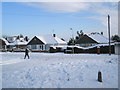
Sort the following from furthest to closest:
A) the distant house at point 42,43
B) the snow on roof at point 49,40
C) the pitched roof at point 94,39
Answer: the snow on roof at point 49,40, the distant house at point 42,43, the pitched roof at point 94,39

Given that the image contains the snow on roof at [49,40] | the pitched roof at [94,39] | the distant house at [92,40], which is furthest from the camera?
the snow on roof at [49,40]

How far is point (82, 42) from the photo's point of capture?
171 feet

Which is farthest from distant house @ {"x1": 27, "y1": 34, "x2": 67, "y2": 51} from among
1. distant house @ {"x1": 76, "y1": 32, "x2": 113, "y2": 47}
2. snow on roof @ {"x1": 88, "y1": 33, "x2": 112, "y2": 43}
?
snow on roof @ {"x1": 88, "y1": 33, "x2": 112, "y2": 43}

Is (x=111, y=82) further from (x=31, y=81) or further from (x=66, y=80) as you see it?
(x=31, y=81)

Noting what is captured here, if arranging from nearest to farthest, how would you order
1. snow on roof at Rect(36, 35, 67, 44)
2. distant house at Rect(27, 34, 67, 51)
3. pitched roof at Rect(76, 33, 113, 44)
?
pitched roof at Rect(76, 33, 113, 44), distant house at Rect(27, 34, 67, 51), snow on roof at Rect(36, 35, 67, 44)

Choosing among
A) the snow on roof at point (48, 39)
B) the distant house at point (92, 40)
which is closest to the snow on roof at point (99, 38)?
the distant house at point (92, 40)

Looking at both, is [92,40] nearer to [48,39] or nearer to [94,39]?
[94,39]

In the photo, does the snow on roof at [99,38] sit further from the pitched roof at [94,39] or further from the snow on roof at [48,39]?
the snow on roof at [48,39]

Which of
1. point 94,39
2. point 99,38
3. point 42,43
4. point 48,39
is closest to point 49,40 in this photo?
Answer: point 48,39

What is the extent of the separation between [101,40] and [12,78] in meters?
42.0

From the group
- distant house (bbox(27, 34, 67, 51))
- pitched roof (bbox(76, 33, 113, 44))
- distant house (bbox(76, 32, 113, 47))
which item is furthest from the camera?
distant house (bbox(27, 34, 67, 51))

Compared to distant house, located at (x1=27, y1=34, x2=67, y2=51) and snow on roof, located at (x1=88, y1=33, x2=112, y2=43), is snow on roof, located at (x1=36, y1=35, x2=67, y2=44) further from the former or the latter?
snow on roof, located at (x1=88, y1=33, x2=112, y2=43)

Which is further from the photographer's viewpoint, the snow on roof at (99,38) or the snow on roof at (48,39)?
the snow on roof at (48,39)

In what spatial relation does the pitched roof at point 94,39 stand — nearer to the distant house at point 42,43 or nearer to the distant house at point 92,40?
the distant house at point 92,40
